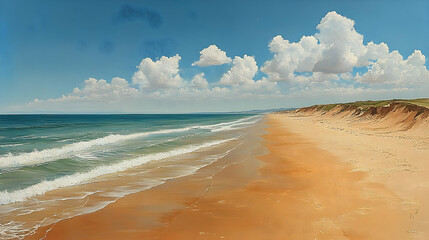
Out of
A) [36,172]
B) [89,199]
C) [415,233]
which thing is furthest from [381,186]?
[36,172]

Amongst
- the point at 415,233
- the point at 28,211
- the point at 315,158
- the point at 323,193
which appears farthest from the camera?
the point at 315,158

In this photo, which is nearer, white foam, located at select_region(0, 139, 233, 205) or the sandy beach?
the sandy beach

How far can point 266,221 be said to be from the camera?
6.89 m

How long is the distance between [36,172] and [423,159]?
71.8ft

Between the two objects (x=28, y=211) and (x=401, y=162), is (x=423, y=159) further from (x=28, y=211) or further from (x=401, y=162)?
(x=28, y=211)

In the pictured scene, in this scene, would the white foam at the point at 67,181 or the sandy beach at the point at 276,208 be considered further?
the white foam at the point at 67,181

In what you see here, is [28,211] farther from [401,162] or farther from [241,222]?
[401,162]

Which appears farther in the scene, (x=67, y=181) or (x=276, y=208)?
(x=67, y=181)

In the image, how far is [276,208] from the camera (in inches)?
309

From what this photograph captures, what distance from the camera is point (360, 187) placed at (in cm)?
948

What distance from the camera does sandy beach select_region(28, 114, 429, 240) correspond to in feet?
20.6

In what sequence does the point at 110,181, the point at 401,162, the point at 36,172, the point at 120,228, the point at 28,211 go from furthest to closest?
the point at 36,172, the point at 401,162, the point at 110,181, the point at 28,211, the point at 120,228

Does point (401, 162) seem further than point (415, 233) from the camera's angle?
Yes

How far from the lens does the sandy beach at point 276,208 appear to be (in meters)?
6.29
